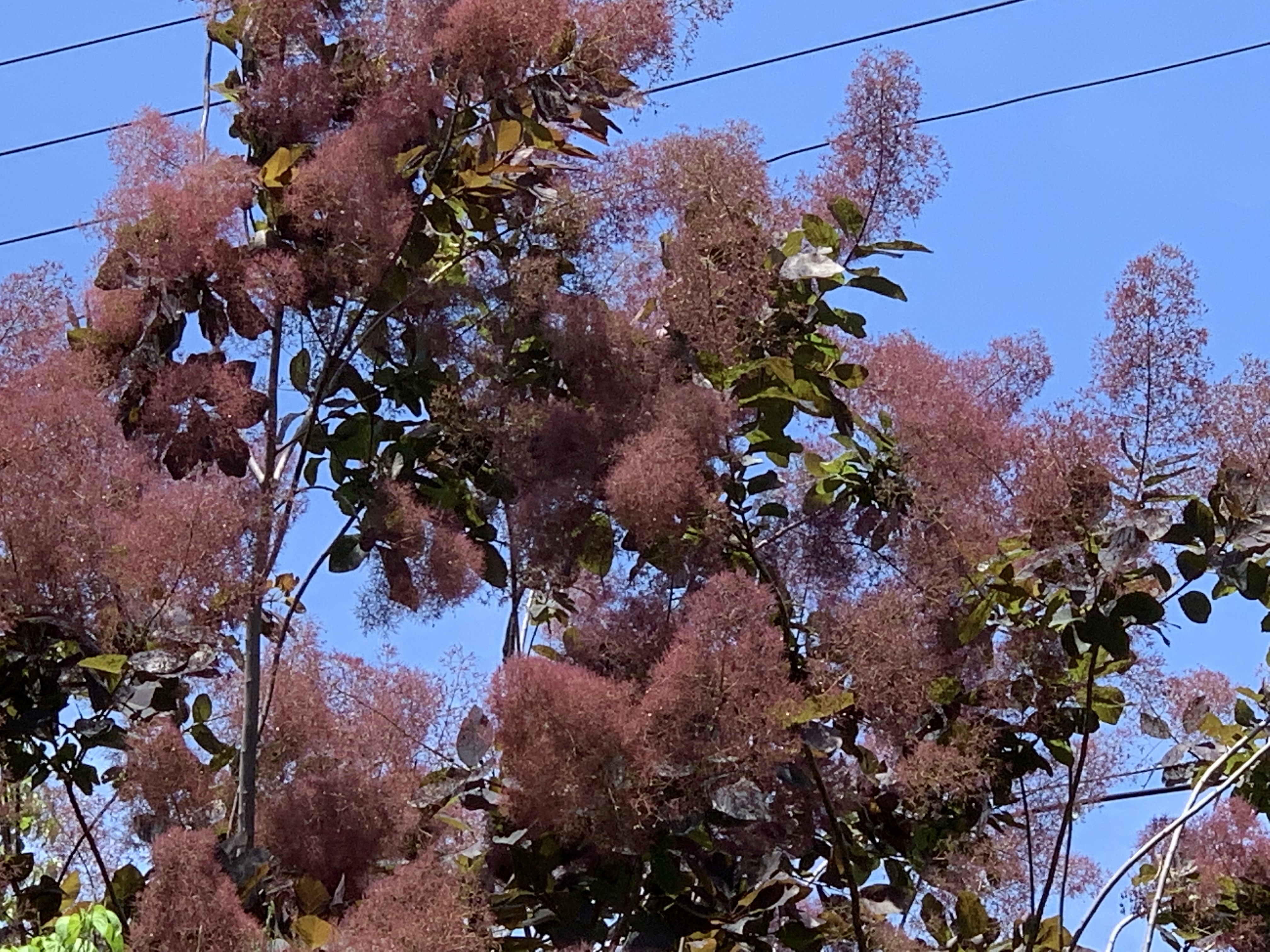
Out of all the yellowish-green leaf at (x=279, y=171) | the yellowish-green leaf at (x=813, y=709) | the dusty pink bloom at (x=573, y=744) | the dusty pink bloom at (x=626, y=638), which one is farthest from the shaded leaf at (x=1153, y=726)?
the yellowish-green leaf at (x=279, y=171)

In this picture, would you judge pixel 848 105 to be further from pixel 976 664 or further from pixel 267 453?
pixel 267 453

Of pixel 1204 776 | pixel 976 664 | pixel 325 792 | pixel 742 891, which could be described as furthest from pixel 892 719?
pixel 325 792

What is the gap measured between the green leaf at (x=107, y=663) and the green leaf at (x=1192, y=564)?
1624 mm

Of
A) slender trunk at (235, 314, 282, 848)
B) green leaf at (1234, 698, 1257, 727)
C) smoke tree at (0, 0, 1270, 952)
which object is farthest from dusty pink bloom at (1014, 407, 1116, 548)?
slender trunk at (235, 314, 282, 848)

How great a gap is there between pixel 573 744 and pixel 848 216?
111cm

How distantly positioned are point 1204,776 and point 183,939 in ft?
5.64

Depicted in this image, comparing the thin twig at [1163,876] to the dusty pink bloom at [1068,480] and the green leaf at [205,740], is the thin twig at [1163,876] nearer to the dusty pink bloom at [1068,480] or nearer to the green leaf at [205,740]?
the dusty pink bloom at [1068,480]

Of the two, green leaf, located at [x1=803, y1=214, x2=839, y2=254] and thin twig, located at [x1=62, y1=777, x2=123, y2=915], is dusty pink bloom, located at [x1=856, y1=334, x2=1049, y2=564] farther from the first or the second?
thin twig, located at [x1=62, y1=777, x2=123, y2=915]

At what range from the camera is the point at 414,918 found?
240 centimetres

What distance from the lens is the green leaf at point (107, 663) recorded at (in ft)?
7.96

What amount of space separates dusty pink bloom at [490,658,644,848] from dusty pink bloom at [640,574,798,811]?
0.04 meters

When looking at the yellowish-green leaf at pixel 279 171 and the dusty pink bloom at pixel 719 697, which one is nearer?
the dusty pink bloom at pixel 719 697

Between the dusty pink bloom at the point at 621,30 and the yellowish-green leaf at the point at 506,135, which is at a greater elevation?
the dusty pink bloom at the point at 621,30

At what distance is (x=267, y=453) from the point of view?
2.92 meters
